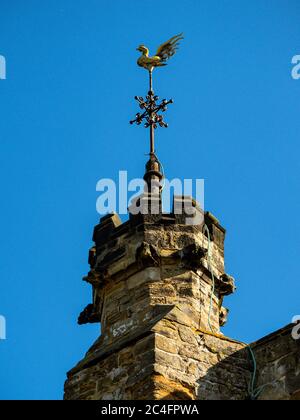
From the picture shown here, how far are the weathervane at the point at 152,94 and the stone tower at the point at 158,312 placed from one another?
1.78 ft

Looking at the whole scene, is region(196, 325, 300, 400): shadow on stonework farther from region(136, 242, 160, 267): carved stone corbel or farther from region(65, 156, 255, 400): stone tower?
region(136, 242, 160, 267): carved stone corbel

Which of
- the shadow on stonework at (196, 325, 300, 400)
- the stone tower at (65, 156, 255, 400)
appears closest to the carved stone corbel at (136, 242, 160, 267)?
the stone tower at (65, 156, 255, 400)

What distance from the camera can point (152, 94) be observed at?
17.2 m

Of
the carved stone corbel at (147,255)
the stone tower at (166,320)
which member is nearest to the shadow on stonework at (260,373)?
the stone tower at (166,320)

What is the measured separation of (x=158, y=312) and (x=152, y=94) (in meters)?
3.63

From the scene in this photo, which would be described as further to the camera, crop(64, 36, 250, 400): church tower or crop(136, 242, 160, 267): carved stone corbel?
crop(136, 242, 160, 267): carved stone corbel

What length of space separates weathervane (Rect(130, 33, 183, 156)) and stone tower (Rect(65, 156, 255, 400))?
0.54 meters

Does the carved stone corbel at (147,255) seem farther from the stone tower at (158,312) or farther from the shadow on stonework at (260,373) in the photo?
the shadow on stonework at (260,373)

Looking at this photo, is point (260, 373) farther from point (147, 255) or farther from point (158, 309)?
point (147, 255)

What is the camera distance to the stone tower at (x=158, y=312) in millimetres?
13844

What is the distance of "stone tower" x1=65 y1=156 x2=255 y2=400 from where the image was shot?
13844mm
